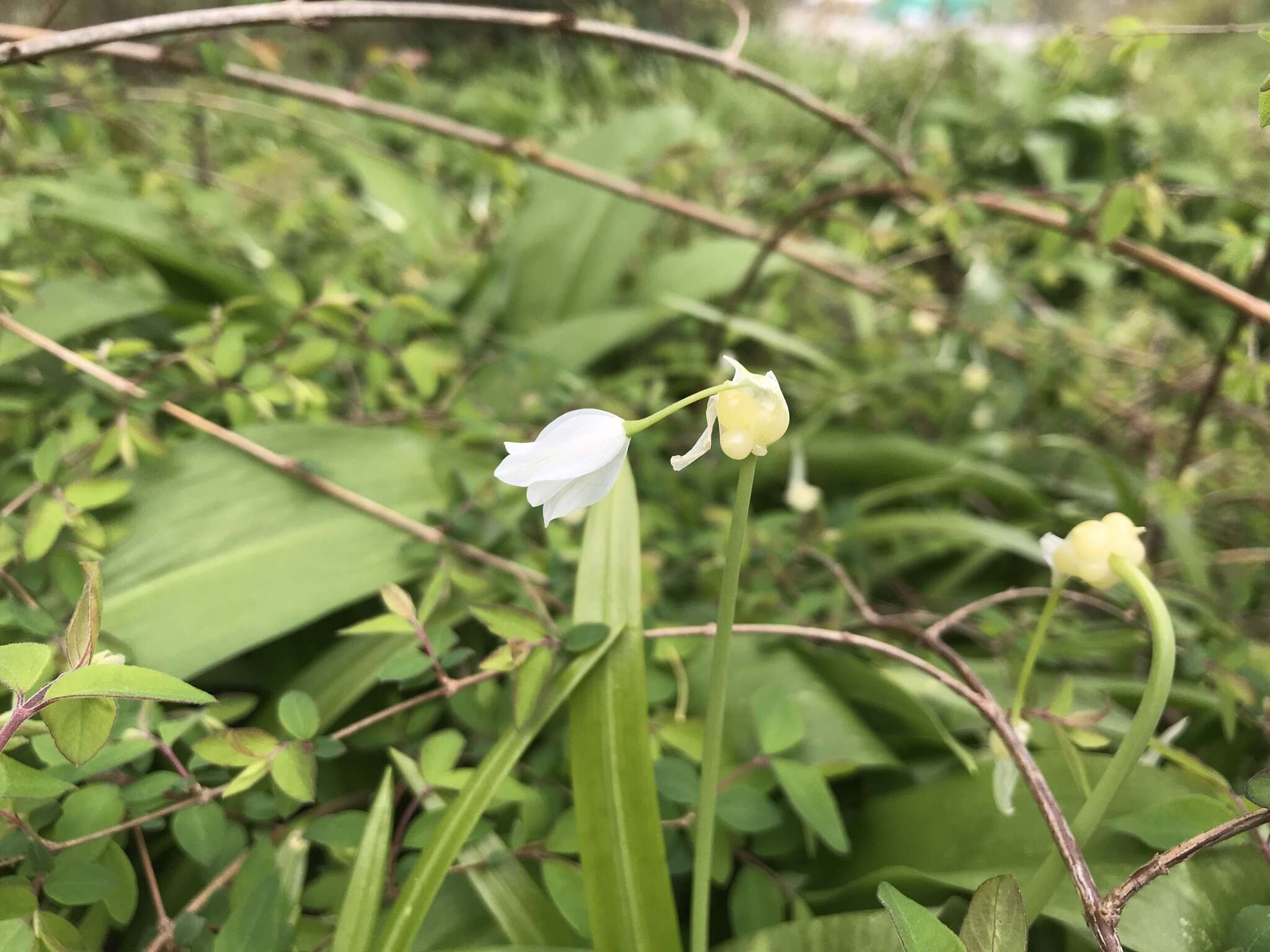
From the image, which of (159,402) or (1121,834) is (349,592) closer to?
(159,402)

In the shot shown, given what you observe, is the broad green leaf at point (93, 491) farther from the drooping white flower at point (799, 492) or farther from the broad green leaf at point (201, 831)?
the drooping white flower at point (799, 492)

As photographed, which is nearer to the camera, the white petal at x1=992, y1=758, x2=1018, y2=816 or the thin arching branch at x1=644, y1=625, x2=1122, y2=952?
the thin arching branch at x1=644, y1=625, x2=1122, y2=952

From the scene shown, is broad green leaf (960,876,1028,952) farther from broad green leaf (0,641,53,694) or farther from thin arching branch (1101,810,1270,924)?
broad green leaf (0,641,53,694)

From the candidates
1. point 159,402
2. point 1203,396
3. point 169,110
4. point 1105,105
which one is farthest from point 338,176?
point 1105,105

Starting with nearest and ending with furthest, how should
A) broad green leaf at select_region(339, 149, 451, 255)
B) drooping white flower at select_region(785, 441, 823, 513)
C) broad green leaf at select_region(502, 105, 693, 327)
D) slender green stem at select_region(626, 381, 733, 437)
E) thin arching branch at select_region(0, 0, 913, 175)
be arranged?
1. slender green stem at select_region(626, 381, 733, 437)
2. thin arching branch at select_region(0, 0, 913, 175)
3. drooping white flower at select_region(785, 441, 823, 513)
4. broad green leaf at select_region(502, 105, 693, 327)
5. broad green leaf at select_region(339, 149, 451, 255)

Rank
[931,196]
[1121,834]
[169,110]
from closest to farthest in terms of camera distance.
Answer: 1. [1121,834]
2. [931,196]
3. [169,110]

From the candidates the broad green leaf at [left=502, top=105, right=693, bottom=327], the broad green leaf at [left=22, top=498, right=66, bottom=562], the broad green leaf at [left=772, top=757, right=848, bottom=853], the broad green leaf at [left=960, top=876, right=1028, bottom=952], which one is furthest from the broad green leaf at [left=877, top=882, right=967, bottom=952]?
the broad green leaf at [left=502, top=105, right=693, bottom=327]

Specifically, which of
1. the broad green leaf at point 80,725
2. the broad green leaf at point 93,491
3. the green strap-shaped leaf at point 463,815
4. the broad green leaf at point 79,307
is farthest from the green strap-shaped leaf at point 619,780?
the broad green leaf at point 79,307
